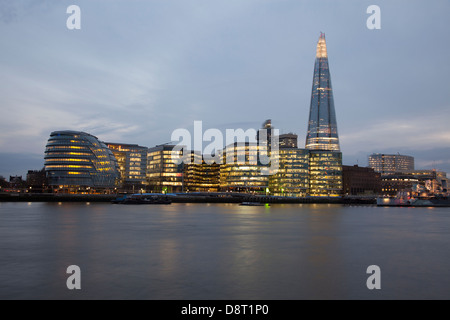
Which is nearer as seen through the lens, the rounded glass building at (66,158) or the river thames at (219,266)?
the river thames at (219,266)

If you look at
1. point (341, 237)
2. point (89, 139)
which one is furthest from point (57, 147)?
→ point (341, 237)

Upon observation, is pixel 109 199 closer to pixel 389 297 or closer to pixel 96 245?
pixel 96 245

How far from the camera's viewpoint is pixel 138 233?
4338cm

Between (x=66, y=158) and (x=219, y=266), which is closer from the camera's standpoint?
(x=219, y=266)

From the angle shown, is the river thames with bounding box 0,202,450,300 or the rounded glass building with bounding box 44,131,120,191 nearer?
the river thames with bounding box 0,202,450,300

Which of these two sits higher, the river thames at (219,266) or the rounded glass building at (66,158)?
the rounded glass building at (66,158)

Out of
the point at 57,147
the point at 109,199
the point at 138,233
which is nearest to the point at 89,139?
the point at 57,147

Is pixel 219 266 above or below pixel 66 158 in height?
below

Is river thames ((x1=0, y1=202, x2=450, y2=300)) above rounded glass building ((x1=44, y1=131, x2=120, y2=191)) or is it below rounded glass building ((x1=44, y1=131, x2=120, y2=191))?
below
